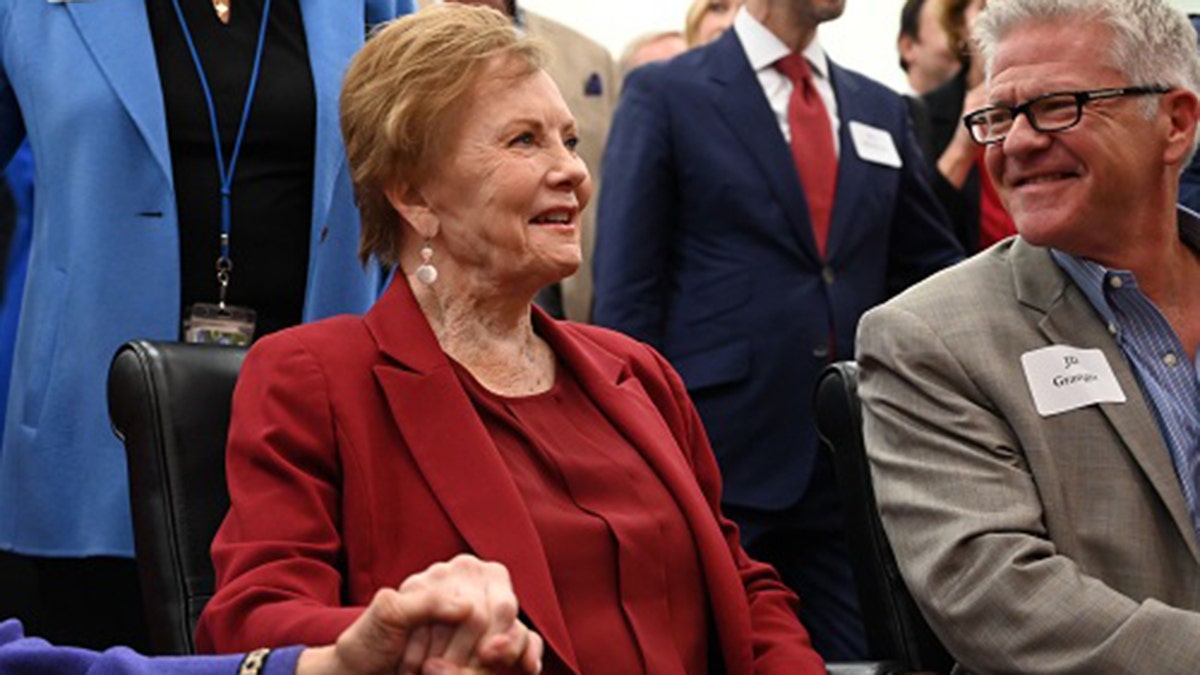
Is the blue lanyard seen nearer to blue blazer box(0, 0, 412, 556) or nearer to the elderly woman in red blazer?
blue blazer box(0, 0, 412, 556)

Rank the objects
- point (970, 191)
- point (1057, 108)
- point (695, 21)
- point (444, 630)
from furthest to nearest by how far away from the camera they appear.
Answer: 1. point (695, 21)
2. point (970, 191)
3. point (1057, 108)
4. point (444, 630)

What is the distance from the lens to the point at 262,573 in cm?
231

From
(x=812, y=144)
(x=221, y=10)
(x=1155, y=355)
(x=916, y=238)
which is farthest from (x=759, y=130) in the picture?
(x=1155, y=355)

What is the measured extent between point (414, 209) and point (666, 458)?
47 centimetres

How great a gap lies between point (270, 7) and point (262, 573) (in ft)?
4.07

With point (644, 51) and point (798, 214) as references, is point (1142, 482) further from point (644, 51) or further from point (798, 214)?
point (644, 51)

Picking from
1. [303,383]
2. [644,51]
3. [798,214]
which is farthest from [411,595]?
[644,51]

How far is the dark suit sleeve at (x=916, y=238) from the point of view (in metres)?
4.58

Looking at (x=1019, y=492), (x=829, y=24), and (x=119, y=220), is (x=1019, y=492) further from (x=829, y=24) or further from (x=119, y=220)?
(x=829, y=24)

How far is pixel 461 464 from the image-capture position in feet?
8.11

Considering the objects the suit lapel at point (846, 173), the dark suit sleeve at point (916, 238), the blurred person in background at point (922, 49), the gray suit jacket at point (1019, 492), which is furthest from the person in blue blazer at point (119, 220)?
the blurred person in background at point (922, 49)

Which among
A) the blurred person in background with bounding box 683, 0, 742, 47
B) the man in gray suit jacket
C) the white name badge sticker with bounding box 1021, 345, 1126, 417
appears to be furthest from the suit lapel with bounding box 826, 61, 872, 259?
the white name badge sticker with bounding box 1021, 345, 1126, 417

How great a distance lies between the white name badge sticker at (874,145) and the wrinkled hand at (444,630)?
105 inches

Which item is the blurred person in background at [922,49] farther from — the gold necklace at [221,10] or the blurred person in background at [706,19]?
the gold necklace at [221,10]
